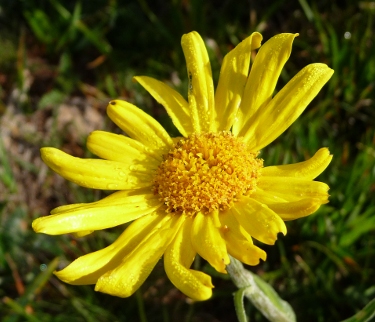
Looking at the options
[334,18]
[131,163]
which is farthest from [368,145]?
[131,163]

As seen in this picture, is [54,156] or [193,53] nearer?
[54,156]

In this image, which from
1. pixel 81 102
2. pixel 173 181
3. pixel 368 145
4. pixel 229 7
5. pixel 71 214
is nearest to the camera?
pixel 71 214

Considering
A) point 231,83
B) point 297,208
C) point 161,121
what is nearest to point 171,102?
point 231,83

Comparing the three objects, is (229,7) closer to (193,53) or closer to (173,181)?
(193,53)

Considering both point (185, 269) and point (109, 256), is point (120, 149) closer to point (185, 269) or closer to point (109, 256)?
point (109, 256)

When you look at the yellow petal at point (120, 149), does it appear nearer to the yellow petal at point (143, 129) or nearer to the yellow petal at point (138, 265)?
the yellow petal at point (143, 129)

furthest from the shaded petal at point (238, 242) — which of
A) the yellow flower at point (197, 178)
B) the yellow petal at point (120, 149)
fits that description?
the yellow petal at point (120, 149)
